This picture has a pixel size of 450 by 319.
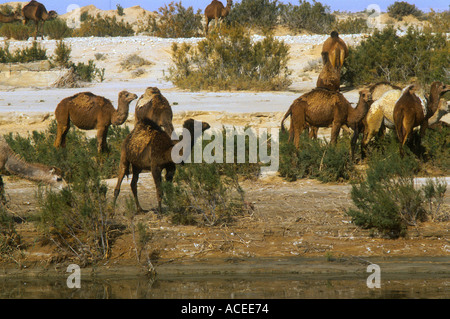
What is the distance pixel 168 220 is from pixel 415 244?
3.23m

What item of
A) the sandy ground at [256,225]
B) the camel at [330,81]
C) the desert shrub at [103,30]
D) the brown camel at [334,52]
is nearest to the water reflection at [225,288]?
the sandy ground at [256,225]

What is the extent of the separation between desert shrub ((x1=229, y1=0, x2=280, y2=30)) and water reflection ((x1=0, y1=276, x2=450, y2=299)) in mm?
27803

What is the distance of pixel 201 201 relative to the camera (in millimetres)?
9414

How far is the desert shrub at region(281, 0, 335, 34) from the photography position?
3497 centimetres

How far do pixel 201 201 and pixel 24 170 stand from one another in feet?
8.01

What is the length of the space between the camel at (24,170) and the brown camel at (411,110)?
5543mm

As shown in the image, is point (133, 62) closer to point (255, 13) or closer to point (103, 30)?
point (255, 13)

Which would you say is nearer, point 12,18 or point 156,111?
point 156,111

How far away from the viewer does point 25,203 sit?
10578 mm

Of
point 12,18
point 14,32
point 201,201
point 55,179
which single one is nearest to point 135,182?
point 201,201

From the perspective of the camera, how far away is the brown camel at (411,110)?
36.9 ft

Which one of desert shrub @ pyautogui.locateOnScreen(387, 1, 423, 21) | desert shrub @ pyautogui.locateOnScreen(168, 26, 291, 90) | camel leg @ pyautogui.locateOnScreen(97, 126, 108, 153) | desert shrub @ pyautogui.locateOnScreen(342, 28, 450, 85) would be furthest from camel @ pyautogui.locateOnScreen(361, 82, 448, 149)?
desert shrub @ pyautogui.locateOnScreen(387, 1, 423, 21)

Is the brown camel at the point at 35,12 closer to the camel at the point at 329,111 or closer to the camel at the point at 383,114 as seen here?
the camel at the point at 329,111
